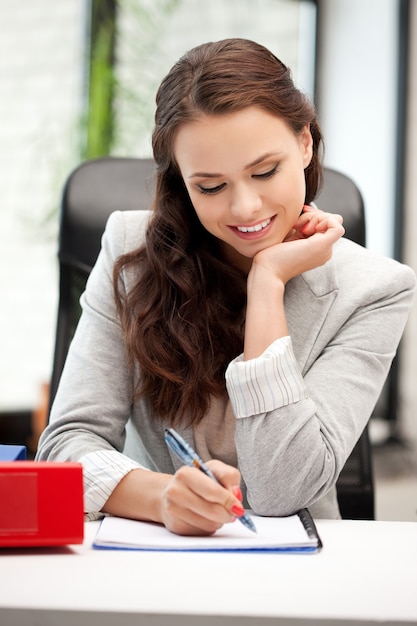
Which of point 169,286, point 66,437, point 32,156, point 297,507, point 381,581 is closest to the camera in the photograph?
point 381,581

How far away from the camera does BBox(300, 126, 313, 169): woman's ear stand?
1.34m

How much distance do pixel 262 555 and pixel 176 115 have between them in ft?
2.20

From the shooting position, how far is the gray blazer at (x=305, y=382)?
114 cm

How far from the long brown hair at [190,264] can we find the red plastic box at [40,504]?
0.46 m

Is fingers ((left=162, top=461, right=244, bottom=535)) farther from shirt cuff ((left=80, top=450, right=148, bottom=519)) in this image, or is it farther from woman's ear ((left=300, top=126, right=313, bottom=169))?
woman's ear ((left=300, top=126, right=313, bottom=169))

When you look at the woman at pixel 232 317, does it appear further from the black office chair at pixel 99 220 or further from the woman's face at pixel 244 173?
the black office chair at pixel 99 220

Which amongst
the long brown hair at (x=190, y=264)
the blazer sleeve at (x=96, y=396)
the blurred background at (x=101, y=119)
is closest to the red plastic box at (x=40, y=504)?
the blazer sleeve at (x=96, y=396)

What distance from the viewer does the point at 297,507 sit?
44.3 inches

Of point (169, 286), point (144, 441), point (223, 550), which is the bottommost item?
point (144, 441)

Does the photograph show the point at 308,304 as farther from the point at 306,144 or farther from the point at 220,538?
the point at 220,538

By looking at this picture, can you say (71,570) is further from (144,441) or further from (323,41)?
(323,41)

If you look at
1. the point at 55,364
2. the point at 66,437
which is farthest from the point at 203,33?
the point at 66,437

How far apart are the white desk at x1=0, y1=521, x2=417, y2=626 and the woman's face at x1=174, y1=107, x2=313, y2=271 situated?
520 mm

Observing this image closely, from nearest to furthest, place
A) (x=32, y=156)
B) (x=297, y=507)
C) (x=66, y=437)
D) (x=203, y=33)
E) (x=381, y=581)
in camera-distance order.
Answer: (x=381, y=581)
(x=297, y=507)
(x=66, y=437)
(x=32, y=156)
(x=203, y=33)
